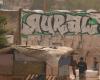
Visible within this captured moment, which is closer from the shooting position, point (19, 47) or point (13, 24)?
point (19, 47)

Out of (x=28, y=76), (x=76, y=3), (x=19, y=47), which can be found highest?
(x=76, y=3)

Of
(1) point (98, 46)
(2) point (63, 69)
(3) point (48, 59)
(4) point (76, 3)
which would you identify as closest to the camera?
(3) point (48, 59)

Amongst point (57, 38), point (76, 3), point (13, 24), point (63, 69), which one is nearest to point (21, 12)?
point (13, 24)

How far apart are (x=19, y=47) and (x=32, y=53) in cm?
48

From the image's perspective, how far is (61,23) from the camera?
2484 cm

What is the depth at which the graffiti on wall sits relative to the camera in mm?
24547

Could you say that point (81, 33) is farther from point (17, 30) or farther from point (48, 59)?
point (48, 59)

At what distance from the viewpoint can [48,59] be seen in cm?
1330

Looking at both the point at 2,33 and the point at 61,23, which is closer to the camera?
the point at 2,33

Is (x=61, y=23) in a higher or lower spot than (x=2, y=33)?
higher

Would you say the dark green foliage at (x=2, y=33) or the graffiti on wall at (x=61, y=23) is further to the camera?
the graffiti on wall at (x=61, y=23)

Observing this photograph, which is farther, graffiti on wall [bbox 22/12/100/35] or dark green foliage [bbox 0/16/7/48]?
graffiti on wall [bbox 22/12/100/35]

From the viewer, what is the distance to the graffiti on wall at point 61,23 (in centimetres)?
2455

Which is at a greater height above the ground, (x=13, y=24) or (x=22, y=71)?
(x=13, y=24)
